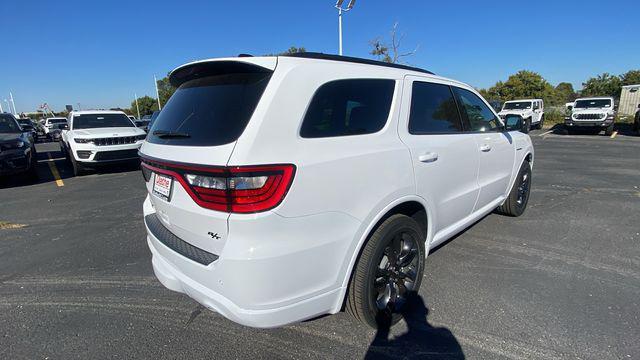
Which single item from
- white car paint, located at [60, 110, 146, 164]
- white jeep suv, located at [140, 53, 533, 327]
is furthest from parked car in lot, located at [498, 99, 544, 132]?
white jeep suv, located at [140, 53, 533, 327]

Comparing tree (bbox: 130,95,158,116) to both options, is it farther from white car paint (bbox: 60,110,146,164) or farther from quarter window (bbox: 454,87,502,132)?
quarter window (bbox: 454,87,502,132)

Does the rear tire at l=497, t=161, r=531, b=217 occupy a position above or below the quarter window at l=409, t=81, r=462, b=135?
below

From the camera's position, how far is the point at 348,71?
2.20m

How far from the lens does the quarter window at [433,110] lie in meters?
2.64

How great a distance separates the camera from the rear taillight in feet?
5.51

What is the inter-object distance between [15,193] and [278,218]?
25.9ft

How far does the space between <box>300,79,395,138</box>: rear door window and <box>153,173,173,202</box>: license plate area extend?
860 mm

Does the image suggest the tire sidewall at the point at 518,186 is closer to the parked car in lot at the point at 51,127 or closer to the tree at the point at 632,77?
the parked car in lot at the point at 51,127

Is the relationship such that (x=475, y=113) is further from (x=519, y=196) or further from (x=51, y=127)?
(x=51, y=127)

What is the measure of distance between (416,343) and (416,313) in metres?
0.36

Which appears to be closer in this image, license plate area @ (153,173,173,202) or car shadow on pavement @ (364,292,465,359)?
license plate area @ (153,173,173,202)

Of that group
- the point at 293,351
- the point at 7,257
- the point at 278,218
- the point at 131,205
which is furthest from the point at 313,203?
the point at 131,205

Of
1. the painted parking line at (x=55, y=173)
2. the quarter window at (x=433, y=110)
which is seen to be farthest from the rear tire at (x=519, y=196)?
the painted parking line at (x=55, y=173)

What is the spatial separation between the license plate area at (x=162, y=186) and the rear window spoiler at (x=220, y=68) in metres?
0.73
